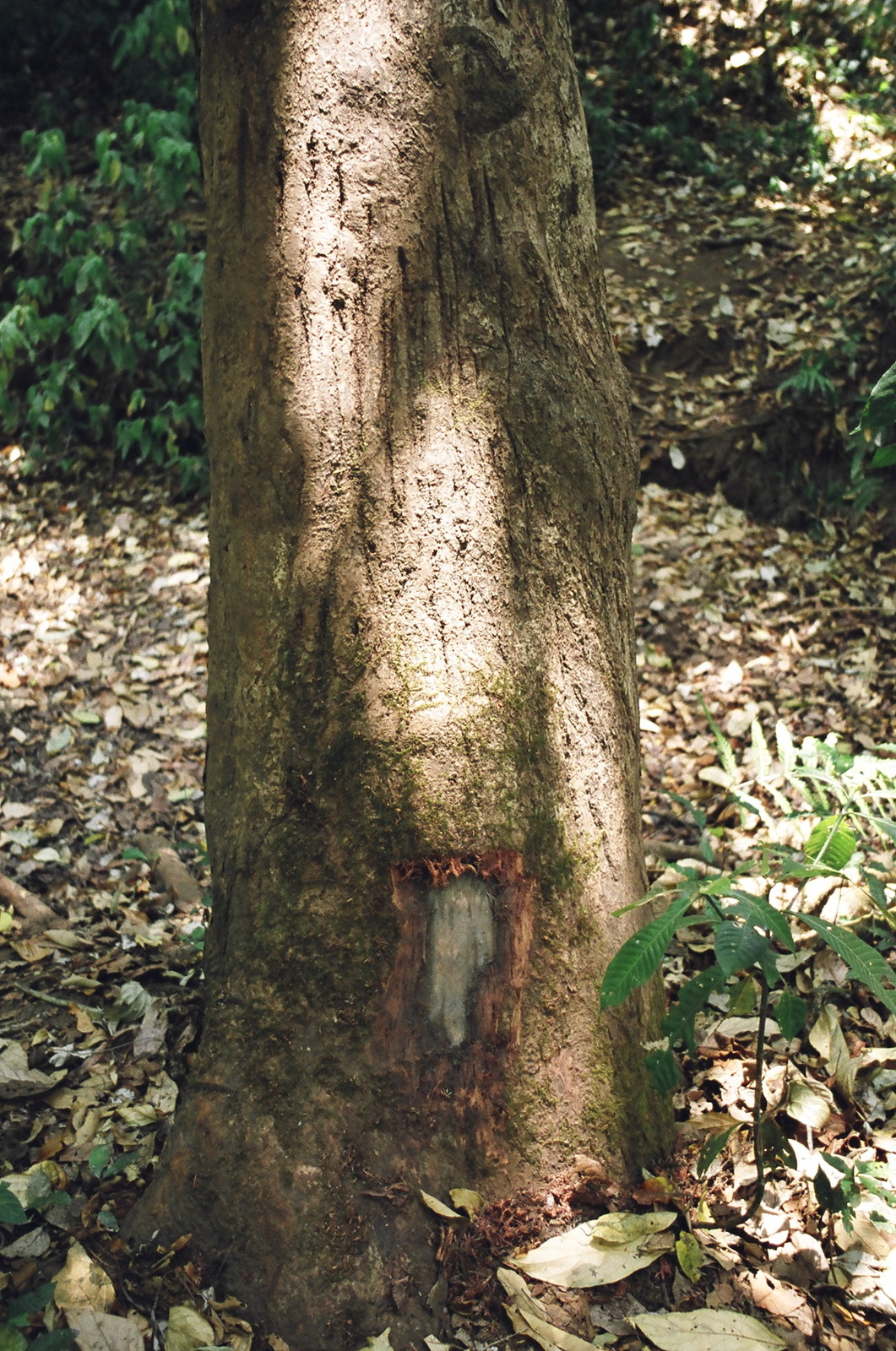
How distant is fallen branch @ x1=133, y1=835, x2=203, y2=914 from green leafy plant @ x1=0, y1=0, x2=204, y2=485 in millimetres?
2693

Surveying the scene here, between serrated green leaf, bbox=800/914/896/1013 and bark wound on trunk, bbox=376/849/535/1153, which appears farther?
bark wound on trunk, bbox=376/849/535/1153

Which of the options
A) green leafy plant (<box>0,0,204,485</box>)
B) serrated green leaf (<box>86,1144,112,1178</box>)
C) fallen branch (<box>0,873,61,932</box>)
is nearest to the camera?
serrated green leaf (<box>86,1144,112,1178</box>)

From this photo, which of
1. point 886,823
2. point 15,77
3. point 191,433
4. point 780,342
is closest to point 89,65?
point 15,77

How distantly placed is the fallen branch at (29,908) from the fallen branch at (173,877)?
34cm

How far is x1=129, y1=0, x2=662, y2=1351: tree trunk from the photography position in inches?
69.8

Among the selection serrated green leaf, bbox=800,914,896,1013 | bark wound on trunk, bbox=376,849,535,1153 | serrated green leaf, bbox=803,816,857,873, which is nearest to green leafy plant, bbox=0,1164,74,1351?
bark wound on trunk, bbox=376,849,535,1153

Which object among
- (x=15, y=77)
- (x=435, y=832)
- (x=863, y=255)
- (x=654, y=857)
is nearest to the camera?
(x=435, y=832)

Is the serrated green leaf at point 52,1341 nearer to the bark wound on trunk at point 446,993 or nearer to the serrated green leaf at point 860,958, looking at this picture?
the bark wound on trunk at point 446,993

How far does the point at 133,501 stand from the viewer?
5.70m

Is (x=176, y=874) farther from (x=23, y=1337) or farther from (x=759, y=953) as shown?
(x=759, y=953)

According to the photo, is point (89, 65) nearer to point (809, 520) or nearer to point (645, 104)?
point (645, 104)

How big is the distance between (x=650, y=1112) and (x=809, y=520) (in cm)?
372

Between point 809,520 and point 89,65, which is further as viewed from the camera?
point 89,65

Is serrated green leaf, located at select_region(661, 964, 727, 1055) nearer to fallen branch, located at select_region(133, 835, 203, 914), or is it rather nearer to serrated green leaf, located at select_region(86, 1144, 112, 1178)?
serrated green leaf, located at select_region(86, 1144, 112, 1178)
